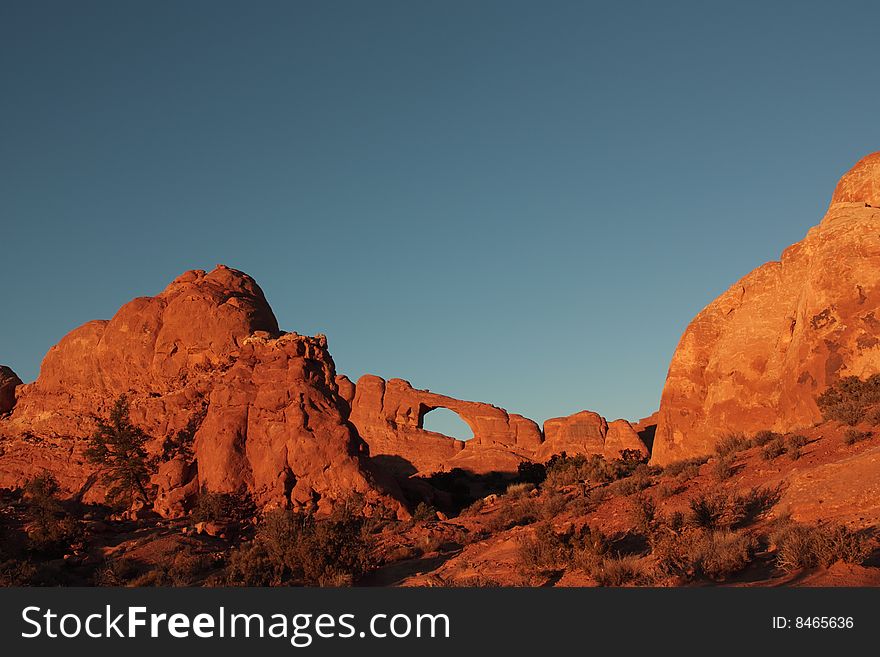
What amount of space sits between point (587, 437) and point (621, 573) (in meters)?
47.3

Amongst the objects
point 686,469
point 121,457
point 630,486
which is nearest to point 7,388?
point 121,457

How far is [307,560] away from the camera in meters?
16.3

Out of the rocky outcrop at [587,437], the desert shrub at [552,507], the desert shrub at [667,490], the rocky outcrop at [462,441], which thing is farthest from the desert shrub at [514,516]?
the rocky outcrop at [587,437]

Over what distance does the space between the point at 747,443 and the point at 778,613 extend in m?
14.1

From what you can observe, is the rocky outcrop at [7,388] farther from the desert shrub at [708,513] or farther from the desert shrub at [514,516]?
the desert shrub at [708,513]

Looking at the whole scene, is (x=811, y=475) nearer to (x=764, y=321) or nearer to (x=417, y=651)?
(x=417, y=651)

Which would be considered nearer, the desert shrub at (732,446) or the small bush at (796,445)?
the small bush at (796,445)

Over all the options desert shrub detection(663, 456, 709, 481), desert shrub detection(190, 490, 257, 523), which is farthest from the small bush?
desert shrub detection(190, 490, 257, 523)

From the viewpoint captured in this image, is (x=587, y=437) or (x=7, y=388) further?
(x=587, y=437)

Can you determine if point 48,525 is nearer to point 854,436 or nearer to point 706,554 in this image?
point 706,554

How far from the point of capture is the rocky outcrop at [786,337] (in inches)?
901

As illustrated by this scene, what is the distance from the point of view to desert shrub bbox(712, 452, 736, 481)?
17.9 metres

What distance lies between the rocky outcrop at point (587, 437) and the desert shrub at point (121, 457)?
33110 mm

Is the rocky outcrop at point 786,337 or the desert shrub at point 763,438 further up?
the rocky outcrop at point 786,337
